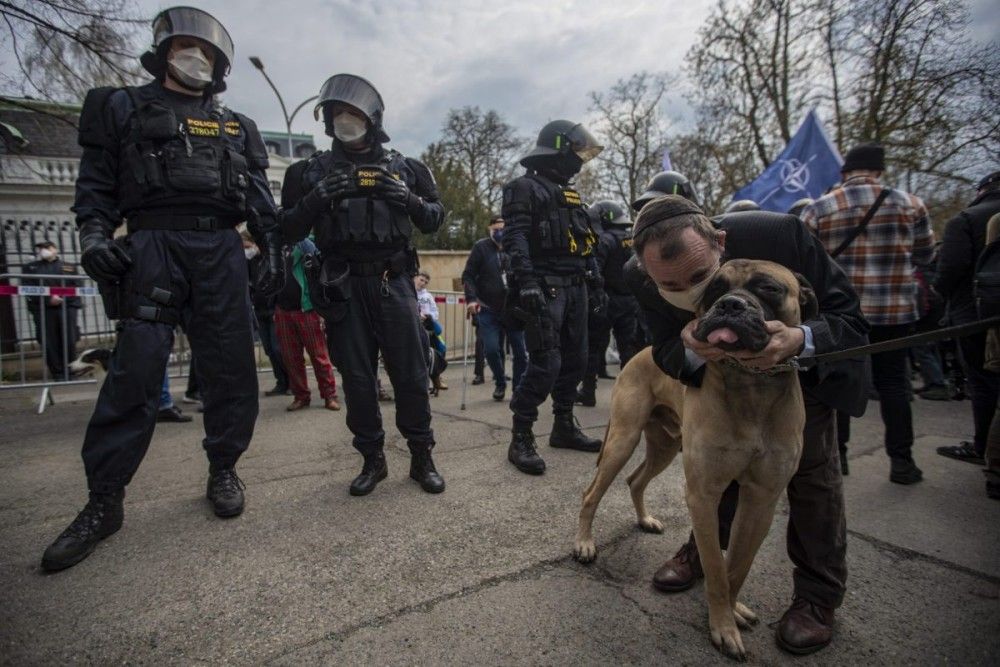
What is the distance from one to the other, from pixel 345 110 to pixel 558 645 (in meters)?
2.85

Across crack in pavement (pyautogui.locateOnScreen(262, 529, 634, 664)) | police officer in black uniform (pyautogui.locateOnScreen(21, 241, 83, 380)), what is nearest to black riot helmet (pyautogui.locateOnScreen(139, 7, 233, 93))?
crack in pavement (pyautogui.locateOnScreen(262, 529, 634, 664))

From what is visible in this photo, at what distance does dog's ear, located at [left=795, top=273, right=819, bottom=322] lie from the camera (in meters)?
1.58

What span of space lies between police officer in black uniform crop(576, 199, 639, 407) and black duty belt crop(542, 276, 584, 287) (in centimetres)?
170

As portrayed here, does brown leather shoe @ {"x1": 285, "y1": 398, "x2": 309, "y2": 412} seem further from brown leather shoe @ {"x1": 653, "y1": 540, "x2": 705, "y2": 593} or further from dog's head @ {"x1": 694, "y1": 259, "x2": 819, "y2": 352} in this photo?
dog's head @ {"x1": 694, "y1": 259, "x2": 819, "y2": 352}

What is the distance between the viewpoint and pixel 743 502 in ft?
5.39

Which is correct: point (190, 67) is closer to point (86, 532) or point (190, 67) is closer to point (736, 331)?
point (86, 532)

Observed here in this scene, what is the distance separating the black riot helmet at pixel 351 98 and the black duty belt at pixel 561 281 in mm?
1444

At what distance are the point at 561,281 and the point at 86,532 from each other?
2.89 metres

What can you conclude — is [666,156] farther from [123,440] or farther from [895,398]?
[123,440]

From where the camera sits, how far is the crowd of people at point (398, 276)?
5.62ft

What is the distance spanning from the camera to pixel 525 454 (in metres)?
3.34

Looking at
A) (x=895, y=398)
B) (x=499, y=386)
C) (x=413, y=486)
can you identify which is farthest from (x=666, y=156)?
(x=413, y=486)

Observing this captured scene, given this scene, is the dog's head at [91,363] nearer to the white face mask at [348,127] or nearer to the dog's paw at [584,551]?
the white face mask at [348,127]

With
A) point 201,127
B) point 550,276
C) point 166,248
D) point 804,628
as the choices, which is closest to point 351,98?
point 201,127
